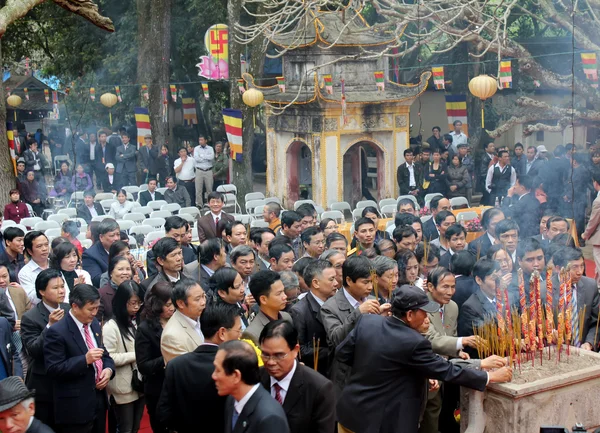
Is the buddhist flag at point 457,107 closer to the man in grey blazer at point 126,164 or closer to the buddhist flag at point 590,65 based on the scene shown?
the man in grey blazer at point 126,164

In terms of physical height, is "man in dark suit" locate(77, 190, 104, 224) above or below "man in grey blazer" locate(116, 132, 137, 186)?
below

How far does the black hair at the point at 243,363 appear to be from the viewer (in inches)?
153

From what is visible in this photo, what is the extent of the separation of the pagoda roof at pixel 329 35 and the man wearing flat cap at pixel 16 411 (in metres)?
10.4

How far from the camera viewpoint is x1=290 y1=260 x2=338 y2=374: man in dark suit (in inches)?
221

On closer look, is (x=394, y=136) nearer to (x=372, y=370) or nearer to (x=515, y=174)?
(x=515, y=174)

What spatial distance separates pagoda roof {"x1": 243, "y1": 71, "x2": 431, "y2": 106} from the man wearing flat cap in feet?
33.0

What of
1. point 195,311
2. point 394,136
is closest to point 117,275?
point 195,311

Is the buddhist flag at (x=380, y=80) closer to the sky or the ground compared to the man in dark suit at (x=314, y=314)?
closer to the sky

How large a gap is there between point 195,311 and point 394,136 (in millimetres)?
9896

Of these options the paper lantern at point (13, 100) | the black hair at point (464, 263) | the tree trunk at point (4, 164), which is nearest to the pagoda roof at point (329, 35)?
the tree trunk at point (4, 164)

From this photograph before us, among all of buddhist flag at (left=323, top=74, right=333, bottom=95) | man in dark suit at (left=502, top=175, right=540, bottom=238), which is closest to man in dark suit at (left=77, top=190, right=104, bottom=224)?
buddhist flag at (left=323, top=74, right=333, bottom=95)

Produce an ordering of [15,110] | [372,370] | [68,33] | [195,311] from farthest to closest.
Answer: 1. [15,110]
2. [68,33]
3. [195,311]
4. [372,370]

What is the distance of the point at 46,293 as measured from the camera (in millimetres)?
5930

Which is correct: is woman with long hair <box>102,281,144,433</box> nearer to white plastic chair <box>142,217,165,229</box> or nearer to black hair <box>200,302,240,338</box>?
black hair <box>200,302,240,338</box>
